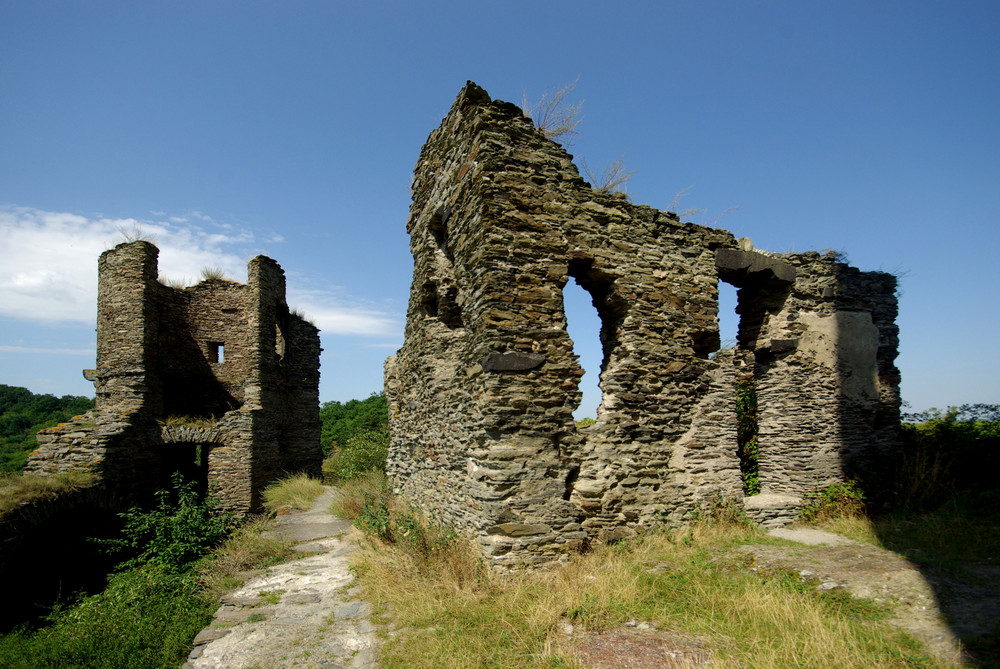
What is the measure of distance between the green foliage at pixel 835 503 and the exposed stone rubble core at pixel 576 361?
22 cm

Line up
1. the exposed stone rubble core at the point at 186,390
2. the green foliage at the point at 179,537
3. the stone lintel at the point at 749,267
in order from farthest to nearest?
the exposed stone rubble core at the point at 186,390 < the green foliage at the point at 179,537 < the stone lintel at the point at 749,267

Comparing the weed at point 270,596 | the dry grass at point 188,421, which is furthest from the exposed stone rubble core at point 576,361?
the dry grass at point 188,421

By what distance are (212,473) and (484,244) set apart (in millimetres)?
12271

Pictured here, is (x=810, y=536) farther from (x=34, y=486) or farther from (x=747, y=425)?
(x=34, y=486)

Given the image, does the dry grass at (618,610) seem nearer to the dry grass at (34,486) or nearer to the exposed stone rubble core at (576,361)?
the exposed stone rubble core at (576,361)

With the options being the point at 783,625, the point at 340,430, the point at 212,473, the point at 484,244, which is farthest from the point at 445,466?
the point at 340,430

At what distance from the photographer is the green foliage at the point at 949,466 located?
767 cm

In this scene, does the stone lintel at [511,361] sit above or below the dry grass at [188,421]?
above

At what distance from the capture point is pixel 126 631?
215 inches

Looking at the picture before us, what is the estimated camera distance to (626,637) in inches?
155

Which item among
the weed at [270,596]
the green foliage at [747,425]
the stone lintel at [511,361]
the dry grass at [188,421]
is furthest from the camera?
the dry grass at [188,421]

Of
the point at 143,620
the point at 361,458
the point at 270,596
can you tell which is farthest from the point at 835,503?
the point at 361,458

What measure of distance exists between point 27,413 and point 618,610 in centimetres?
3566

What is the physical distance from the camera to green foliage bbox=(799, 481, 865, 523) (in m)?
7.75
